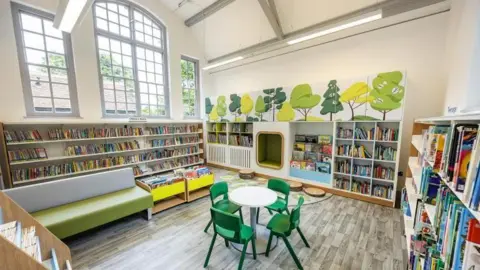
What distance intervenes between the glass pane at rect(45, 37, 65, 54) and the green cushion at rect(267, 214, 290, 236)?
5566 mm

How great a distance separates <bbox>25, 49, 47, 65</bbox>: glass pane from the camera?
375 cm

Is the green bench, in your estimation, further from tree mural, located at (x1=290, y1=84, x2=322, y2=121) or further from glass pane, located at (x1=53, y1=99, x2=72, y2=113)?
tree mural, located at (x1=290, y1=84, x2=322, y2=121)

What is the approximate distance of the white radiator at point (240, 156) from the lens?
5633mm

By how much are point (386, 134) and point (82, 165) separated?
252 inches

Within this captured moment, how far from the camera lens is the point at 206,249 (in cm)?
242

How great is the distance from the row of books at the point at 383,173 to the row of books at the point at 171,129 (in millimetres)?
4984

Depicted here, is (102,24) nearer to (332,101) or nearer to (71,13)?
(71,13)

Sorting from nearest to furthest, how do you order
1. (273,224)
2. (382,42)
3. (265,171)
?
(273,224) → (382,42) → (265,171)

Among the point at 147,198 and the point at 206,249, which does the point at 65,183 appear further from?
the point at 206,249

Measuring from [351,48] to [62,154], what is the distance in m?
6.93

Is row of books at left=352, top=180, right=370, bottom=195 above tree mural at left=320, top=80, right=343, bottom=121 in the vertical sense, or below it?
below

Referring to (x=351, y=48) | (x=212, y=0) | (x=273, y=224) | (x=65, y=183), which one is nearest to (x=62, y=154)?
(x=65, y=183)

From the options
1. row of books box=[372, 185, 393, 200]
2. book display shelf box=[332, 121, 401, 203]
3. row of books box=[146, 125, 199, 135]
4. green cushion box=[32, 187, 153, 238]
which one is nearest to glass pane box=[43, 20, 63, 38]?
row of books box=[146, 125, 199, 135]

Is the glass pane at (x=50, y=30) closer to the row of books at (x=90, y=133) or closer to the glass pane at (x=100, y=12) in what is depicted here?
the glass pane at (x=100, y=12)
